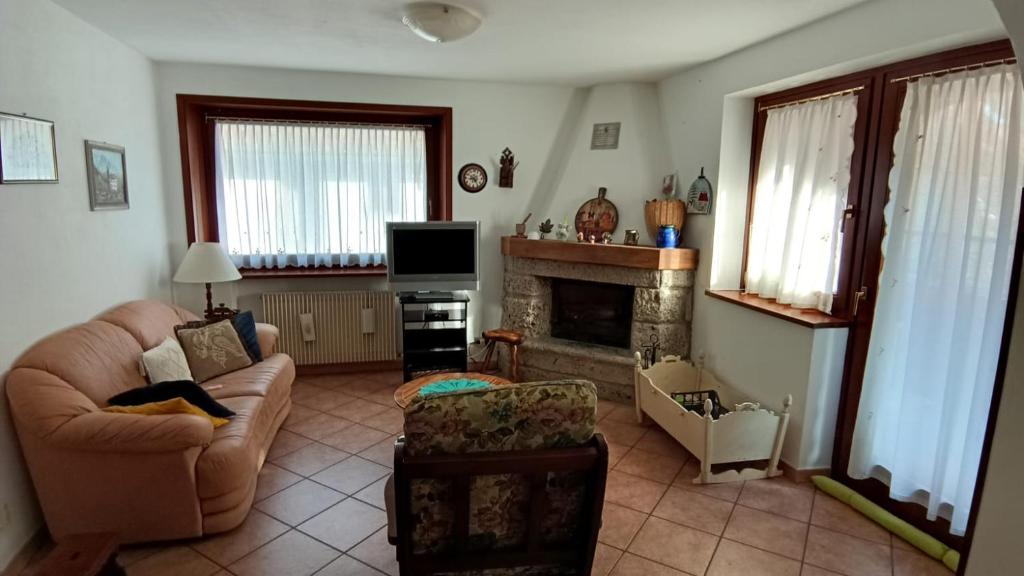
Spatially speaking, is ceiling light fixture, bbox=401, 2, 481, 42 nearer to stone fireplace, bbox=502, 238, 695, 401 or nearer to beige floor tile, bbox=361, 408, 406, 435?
stone fireplace, bbox=502, 238, 695, 401

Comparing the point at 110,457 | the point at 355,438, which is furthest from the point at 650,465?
the point at 110,457

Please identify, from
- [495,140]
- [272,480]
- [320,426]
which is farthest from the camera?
[495,140]

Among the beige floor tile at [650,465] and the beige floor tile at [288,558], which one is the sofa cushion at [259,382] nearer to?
the beige floor tile at [288,558]

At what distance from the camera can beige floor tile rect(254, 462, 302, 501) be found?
283 cm

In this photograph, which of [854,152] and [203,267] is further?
[203,267]

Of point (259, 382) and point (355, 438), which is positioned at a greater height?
point (259, 382)

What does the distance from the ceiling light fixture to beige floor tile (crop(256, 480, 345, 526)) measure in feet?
8.27

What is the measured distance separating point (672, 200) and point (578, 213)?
852mm

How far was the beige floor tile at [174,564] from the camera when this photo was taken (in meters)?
2.21

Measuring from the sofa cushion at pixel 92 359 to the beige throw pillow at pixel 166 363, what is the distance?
6cm

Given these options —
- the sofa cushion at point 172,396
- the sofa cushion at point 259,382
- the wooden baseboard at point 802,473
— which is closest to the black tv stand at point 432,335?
the sofa cushion at point 259,382

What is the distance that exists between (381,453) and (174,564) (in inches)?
47.9

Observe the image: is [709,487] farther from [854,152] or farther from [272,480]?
[272,480]

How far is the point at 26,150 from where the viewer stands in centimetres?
240
